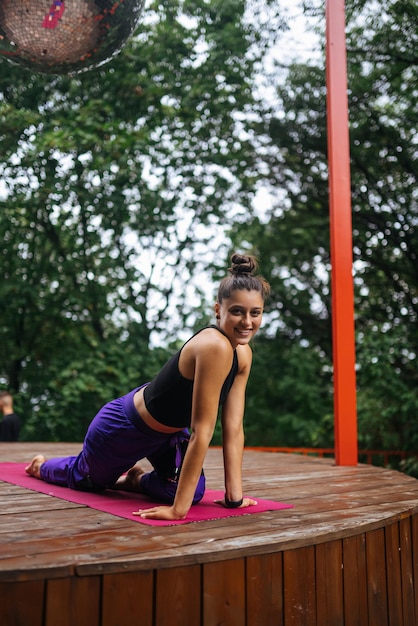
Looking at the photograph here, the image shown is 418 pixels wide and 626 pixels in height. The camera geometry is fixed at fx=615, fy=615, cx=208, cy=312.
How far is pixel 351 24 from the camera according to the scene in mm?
6941

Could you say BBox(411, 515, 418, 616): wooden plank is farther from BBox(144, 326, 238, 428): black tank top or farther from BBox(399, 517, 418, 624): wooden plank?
BBox(144, 326, 238, 428): black tank top

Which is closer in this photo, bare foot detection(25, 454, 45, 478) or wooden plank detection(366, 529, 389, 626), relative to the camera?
wooden plank detection(366, 529, 389, 626)

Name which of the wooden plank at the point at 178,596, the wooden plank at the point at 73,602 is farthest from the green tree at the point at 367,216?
the wooden plank at the point at 73,602

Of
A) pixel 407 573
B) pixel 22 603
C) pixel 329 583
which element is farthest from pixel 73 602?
pixel 407 573

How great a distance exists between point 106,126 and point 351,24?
2.99 m

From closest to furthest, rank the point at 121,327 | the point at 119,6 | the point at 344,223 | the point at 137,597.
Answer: the point at 137,597 → the point at 119,6 → the point at 344,223 → the point at 121,327

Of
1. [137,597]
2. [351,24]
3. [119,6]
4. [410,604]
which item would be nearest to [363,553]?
[410,604]

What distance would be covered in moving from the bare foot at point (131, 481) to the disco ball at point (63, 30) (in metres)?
1.88

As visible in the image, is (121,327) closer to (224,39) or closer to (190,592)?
(224,39)

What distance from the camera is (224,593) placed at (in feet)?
5.32

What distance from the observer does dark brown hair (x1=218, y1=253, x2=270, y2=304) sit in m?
2.16

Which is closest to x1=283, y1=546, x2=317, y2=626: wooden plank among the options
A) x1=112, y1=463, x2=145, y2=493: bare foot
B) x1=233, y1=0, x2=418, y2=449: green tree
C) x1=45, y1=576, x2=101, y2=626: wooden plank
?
x1=45, y1=576, x2=101, y2=626: wooden plank

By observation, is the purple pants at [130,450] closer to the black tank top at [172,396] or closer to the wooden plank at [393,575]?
the black tank top at [172,396]

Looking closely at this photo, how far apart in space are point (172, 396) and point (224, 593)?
30.1 inches
